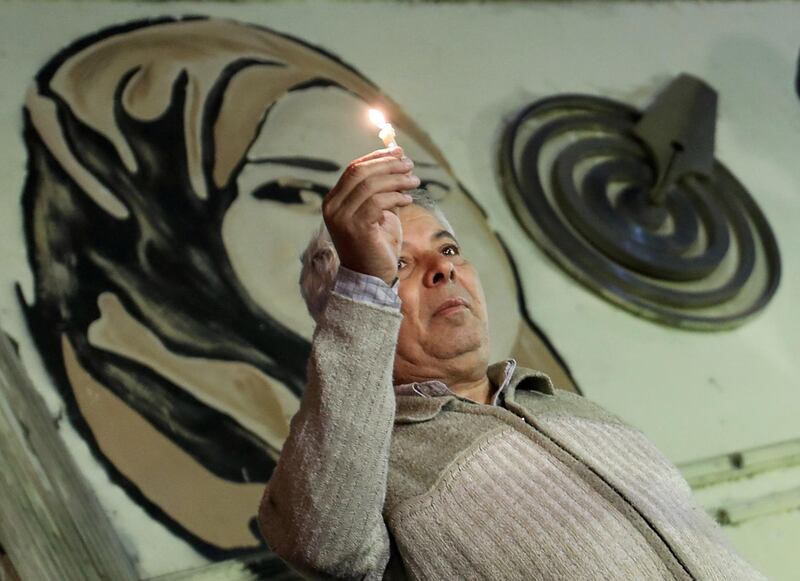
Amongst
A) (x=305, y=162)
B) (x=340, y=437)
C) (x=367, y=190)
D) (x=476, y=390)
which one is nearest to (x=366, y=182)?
(x=367, y=190)

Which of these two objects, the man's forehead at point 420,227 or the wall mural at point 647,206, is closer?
the man's forehead at point 420,227

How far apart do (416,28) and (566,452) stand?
→ 1466mm

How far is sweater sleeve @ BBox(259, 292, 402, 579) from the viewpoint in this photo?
955 millimetres

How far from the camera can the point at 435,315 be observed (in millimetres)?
1217

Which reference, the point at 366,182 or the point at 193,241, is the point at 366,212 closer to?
the point at 366,182

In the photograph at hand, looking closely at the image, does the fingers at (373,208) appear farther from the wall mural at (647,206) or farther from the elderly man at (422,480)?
the wall mural at (647,206)

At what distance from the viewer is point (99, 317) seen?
1.61 meters

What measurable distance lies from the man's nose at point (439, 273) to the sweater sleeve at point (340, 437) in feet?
0.86

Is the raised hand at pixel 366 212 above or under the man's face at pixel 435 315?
above

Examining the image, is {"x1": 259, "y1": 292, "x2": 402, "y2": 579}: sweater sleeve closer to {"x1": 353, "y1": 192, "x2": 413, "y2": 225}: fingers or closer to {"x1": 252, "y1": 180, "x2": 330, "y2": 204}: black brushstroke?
{"x1": 353, "y1": 192, "x2": 413, "y2": 225}: fingers

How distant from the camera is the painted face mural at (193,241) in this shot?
1.55 m

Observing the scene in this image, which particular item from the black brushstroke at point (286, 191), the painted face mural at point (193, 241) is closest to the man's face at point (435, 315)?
the painted face mural at point (193, 241)

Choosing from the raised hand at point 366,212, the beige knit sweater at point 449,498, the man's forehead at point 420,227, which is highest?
the raised hand at point 366,212

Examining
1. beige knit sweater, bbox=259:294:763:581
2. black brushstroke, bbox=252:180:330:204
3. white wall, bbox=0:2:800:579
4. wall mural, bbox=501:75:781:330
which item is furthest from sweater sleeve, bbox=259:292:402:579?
wall mural, bbox=501:75:781:330
